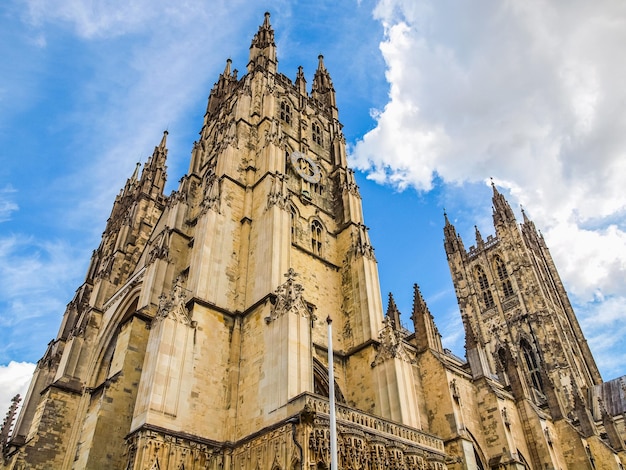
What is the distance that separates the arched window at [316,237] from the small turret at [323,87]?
13646mm

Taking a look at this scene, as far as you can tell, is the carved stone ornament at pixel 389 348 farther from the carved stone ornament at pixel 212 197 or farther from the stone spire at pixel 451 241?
the stone spire at pixel 451 241

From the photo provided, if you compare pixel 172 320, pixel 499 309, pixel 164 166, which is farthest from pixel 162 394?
pixel 499 309

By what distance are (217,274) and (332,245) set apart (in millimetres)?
7488

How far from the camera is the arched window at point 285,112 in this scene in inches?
1154

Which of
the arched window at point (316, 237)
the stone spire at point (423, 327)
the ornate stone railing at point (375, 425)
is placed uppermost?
the arched window at point (316, 237)

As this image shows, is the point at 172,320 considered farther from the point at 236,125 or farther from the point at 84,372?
the point at 236,125

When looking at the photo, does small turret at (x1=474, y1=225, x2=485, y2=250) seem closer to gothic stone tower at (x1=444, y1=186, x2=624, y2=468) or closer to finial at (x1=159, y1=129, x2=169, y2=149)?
A: gothic stone tower at (x1=444, y1=186, x2=624, y2=468)

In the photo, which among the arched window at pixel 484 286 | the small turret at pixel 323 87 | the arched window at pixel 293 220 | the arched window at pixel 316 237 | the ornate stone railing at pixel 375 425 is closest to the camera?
the ornate stone railing at pixel 375 425

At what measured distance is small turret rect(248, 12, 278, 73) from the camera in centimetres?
3159

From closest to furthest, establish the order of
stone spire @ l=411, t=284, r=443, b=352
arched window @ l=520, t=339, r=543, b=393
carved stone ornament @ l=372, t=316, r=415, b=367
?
carved stone ornament @ l=372, t=316, r=415, b=367
stone spire @ l=411, t=284, r=443, b=352
arched window @ l=520, t=339, r=543, b=393

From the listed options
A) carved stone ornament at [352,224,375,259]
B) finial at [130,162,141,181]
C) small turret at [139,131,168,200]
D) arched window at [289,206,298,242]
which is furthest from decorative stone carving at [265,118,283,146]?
finial at [130,162,141,181]

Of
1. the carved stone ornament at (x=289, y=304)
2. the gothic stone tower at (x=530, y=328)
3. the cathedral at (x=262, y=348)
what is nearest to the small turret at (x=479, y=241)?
the gothic stone tower at (x=530, y=328)

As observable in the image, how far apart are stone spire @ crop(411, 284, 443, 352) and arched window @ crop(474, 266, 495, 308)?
33658 mm

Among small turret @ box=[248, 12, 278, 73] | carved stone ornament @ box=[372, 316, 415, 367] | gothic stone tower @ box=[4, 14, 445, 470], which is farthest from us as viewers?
small turret @ box=[248, 12, 278, 73]
